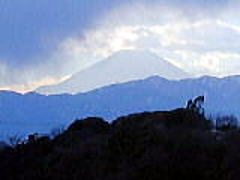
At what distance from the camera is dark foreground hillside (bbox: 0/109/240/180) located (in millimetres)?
40656

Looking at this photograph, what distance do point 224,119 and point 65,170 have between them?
11.7 m

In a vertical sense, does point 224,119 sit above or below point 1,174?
above

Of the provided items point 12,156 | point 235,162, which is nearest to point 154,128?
point 235,162

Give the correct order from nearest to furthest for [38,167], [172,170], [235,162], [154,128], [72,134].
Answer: [235,162]
[172,170]
[154,128]
[38,167]
[72,134]

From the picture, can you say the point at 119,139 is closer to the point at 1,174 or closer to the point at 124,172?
the point at 124,172

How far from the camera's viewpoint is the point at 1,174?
55.0 metres

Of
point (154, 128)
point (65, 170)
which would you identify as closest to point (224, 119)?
point (154, 128)

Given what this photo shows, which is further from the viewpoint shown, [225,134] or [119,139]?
[119,139]

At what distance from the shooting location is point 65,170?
49.4m

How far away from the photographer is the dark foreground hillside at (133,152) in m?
40.7

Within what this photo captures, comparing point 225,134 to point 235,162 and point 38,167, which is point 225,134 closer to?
point 235,162

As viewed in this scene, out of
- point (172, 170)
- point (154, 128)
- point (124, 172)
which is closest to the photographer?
point (172, 170)

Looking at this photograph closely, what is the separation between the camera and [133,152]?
46406 millimetres

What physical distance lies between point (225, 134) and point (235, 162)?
5.70 metres
